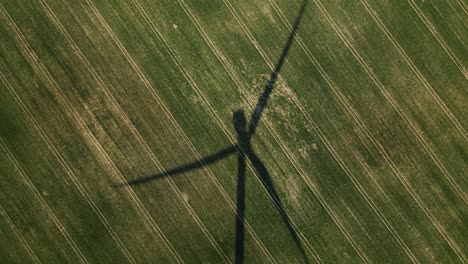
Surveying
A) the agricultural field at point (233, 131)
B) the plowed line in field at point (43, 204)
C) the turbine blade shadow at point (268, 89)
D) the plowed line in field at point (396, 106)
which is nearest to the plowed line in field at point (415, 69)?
the agricultural field at point (233, 131)

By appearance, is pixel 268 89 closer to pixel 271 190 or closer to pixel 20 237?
pixel 271 190

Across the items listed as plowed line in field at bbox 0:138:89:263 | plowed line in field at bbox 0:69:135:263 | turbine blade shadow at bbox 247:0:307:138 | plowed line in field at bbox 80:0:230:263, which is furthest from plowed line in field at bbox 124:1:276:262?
plowed line in field at bbox 0:138:89:263

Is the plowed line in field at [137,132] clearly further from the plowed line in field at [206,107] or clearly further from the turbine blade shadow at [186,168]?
the plowed line in field at [206,107]

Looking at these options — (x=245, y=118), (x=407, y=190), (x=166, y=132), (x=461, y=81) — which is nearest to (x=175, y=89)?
(x=166, y=132)

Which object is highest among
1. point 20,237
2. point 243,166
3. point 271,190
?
point 20,237

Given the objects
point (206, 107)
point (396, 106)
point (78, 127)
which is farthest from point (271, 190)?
point (78, 127)

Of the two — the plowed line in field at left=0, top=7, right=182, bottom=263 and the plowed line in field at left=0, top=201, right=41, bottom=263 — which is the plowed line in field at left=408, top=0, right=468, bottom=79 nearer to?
the plowed line in field at left=0, top=7, right=182, bottom=263
